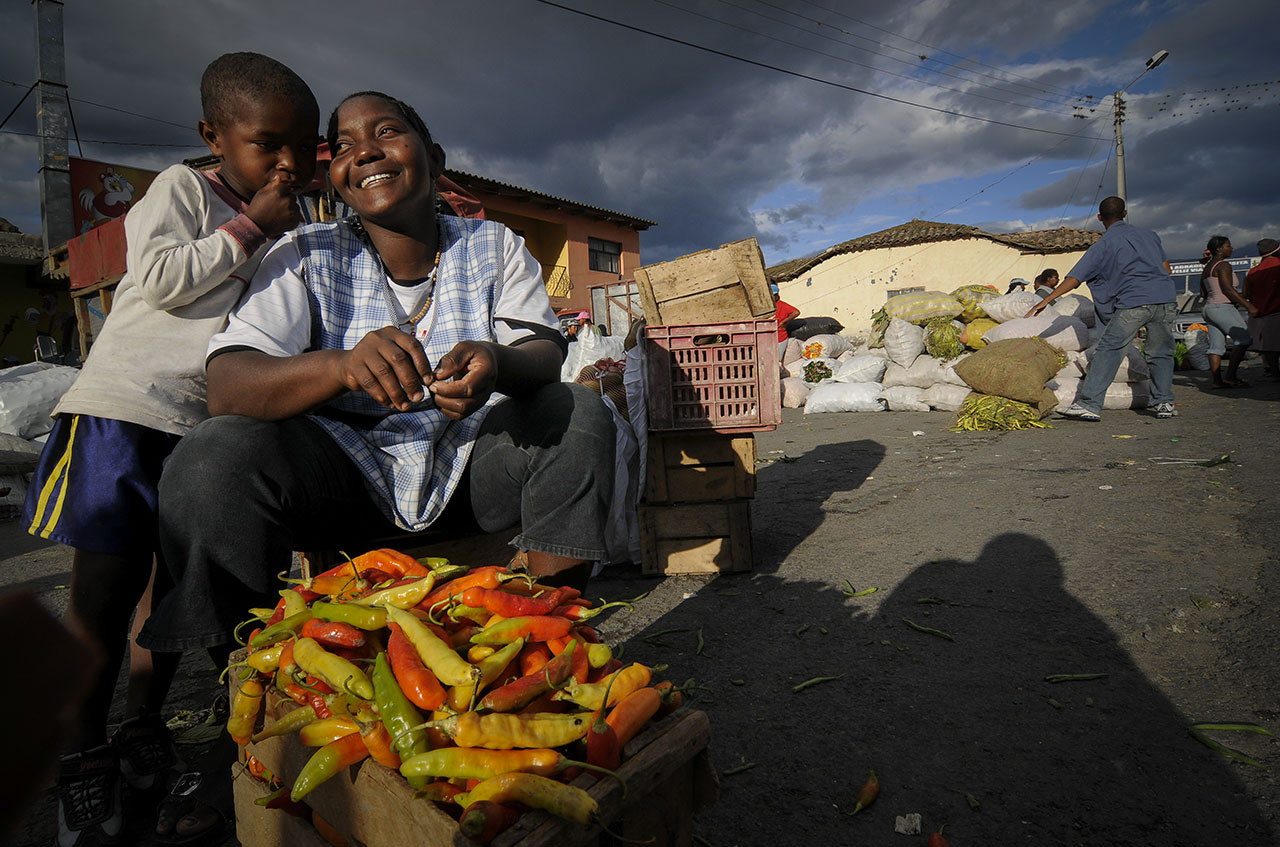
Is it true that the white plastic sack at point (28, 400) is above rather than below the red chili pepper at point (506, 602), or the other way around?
above

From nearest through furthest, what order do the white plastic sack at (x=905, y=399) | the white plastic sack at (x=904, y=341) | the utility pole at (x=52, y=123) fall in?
the white plastic sack at (x=905, y=399)
the white plastic sack at (x=904, y=341)
the utility pole at (x=52, y=123)

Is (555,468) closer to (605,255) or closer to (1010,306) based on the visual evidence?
(1010,306)

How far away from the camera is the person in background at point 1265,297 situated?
8344mm

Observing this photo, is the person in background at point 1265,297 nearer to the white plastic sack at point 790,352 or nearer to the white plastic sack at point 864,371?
the white plastic sack at point 864,371

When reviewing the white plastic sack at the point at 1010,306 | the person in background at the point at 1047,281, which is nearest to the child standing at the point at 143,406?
the white plastic sack at the point at 1010,306

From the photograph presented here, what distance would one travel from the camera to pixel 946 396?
8891mm

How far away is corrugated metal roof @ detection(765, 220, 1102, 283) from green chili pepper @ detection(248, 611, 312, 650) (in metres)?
21.8

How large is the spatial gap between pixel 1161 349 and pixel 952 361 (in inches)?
102

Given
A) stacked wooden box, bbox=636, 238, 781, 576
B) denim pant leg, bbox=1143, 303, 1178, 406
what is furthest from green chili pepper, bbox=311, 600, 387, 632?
denim pant leg, bbox=1143, 303, 1178, 406

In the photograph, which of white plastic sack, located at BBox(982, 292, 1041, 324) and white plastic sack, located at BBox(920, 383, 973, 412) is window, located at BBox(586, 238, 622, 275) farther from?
white plastic sack, located at BBox(920, 383, 973, 412)

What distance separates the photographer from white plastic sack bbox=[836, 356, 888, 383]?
9.99 metres

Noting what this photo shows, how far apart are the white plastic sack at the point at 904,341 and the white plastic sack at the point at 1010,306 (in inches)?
38.2

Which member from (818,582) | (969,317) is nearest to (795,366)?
(969,317)

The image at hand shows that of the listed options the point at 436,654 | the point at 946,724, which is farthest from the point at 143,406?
the point at 946,724
